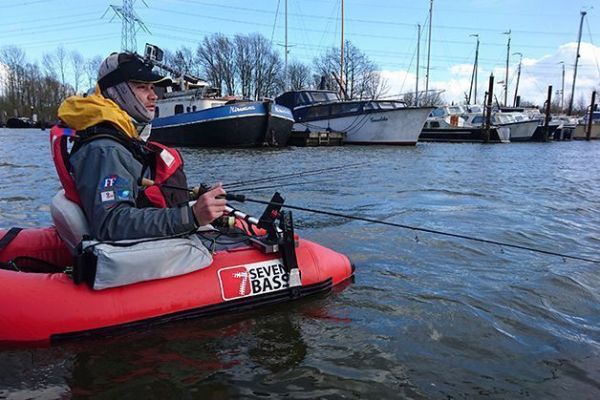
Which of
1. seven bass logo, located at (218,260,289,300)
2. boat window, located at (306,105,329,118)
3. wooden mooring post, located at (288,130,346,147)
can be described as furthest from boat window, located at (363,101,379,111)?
seven bass logo, located at (218,260,289,300)

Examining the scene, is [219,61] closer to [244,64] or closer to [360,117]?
[244,64]

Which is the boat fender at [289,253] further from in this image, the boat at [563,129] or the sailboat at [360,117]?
the boat at [563,129]

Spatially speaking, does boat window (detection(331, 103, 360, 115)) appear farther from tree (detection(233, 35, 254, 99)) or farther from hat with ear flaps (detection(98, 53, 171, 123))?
tree (detection(233, 35, 254, 99))

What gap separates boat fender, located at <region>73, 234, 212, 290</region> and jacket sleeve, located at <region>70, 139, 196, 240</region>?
0.26 feet

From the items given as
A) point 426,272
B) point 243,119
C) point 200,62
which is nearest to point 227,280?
point 426,272

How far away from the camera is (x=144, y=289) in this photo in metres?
3.40

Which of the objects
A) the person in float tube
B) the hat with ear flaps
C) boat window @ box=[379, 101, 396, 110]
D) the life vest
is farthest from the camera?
boat window @ box=[379, 101, 396, 110]

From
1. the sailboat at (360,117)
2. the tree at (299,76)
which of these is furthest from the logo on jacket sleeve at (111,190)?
the tree at (299,76)

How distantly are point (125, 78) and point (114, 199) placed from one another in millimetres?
880

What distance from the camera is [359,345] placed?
349 centimetres

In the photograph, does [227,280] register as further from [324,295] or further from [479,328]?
[479,328]

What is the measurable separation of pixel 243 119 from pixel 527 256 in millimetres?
18667

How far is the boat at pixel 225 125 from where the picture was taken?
23.0m

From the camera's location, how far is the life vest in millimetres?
3164
